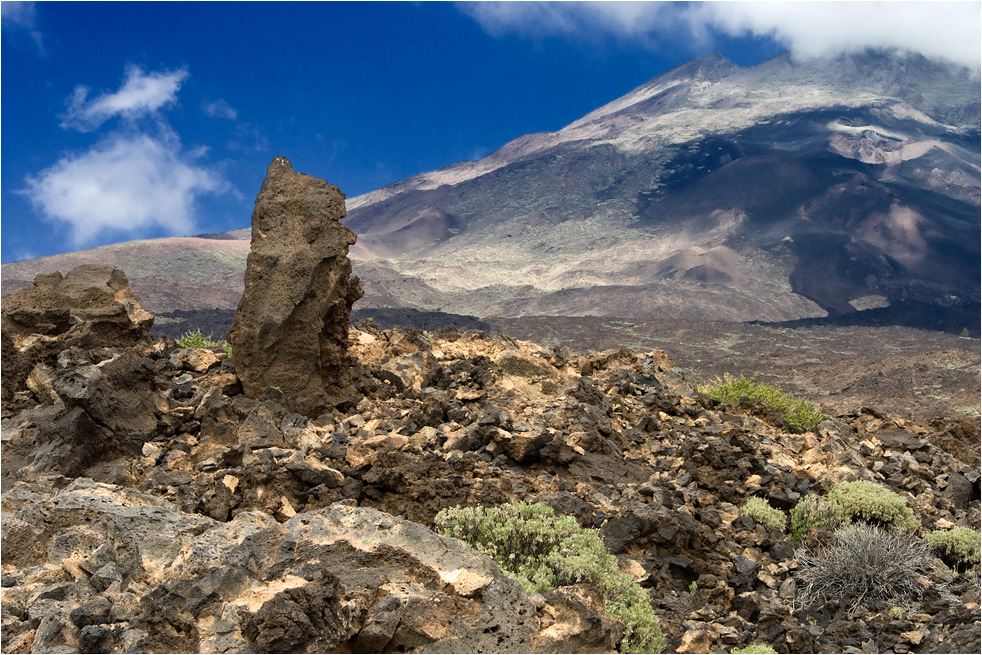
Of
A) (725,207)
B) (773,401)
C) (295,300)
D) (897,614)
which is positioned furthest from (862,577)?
(725,207)

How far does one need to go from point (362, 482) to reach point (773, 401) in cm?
835

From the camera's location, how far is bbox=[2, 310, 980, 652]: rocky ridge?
163 inches

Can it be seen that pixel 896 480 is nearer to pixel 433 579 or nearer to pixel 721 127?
pixel 433 579

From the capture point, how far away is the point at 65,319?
1020cm

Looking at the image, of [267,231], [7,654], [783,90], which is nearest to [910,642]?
[7,654]

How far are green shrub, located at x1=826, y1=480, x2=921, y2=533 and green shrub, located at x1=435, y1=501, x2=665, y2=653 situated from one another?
12.2 ft

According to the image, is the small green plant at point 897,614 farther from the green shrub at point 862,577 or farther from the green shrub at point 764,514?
the green shrub at point 764,514

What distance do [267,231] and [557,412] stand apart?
12.9 ft

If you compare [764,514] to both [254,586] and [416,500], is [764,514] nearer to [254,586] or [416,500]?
[416,500]

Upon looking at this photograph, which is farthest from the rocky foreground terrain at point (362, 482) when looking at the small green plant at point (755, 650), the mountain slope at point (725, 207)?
the mountain slope at point (725, 207)

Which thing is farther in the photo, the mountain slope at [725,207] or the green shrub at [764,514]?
the mountain slope at [725,207]

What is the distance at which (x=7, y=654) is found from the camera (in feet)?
12.5

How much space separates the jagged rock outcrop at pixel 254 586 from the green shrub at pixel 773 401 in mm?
9292

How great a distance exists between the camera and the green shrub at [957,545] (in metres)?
8.59
